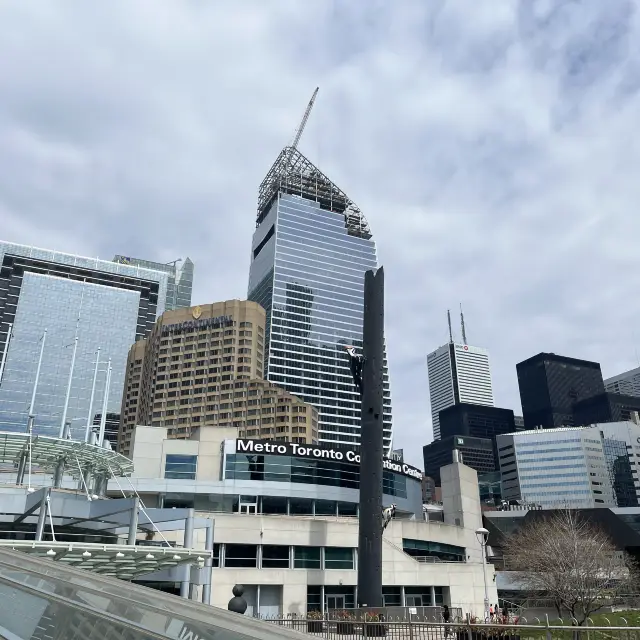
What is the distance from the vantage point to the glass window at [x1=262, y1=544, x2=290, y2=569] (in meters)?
53.8

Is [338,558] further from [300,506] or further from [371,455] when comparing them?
[371,455]

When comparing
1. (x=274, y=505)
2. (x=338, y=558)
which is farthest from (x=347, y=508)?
(x=338, y=558)

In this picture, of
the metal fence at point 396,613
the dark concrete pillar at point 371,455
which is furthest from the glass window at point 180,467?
the metal fence at point 396,613

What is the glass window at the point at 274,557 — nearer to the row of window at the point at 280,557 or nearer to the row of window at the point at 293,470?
the row of window at the point at 280,557

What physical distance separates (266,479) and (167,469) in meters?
10.5

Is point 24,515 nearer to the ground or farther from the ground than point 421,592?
farther from the ground

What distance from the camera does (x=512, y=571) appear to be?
3398 inches

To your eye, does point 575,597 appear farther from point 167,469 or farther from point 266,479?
point 167,469

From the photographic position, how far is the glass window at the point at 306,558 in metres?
54.5

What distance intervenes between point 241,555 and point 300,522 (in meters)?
6.02

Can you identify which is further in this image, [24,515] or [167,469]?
[167,469]

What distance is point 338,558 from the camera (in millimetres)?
56250

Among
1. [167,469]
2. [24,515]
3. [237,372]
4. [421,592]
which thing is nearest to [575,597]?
[421,592]

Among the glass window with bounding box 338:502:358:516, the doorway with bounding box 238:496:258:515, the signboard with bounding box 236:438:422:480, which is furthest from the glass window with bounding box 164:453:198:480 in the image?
the glass window with bounding box 338:502:358:516
